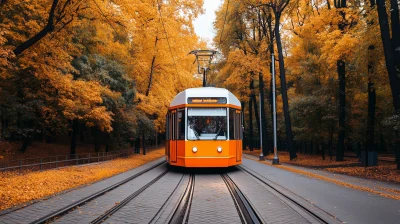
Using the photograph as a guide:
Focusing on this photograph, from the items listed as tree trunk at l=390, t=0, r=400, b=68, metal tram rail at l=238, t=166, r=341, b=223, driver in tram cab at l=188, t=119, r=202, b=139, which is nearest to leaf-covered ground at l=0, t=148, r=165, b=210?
driver in tram cab at l=188, t=119, r=202, b=139

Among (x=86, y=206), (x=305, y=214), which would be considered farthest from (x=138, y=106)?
(x=305, y=214)

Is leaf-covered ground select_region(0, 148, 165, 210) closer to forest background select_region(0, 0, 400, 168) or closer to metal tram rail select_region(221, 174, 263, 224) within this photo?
forest background select_region(0, 0, 400, 168)

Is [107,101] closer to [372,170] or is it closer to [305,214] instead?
[372,170]

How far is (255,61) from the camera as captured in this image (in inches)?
1362

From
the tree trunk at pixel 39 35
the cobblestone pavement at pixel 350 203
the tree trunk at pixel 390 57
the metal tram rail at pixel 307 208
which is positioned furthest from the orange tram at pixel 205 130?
the tree trunk at pixel 390 57

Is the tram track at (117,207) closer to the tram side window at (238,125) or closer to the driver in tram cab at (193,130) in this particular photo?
the driver in tram cab at (193,130)

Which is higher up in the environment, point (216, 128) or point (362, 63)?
point (362, 63)

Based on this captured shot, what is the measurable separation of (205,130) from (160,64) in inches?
678

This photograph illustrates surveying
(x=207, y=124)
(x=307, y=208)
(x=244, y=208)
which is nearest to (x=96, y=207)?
(x=244, y=208)

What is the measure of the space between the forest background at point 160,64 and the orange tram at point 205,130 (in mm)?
4296

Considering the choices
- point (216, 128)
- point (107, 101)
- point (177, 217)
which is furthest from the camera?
point (107, 101)

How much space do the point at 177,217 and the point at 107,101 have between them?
58.4ft

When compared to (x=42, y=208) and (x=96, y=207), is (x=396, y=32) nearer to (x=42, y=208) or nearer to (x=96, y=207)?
(x=96, y=207)

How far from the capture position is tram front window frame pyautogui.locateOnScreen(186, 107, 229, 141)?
16.0 metres
